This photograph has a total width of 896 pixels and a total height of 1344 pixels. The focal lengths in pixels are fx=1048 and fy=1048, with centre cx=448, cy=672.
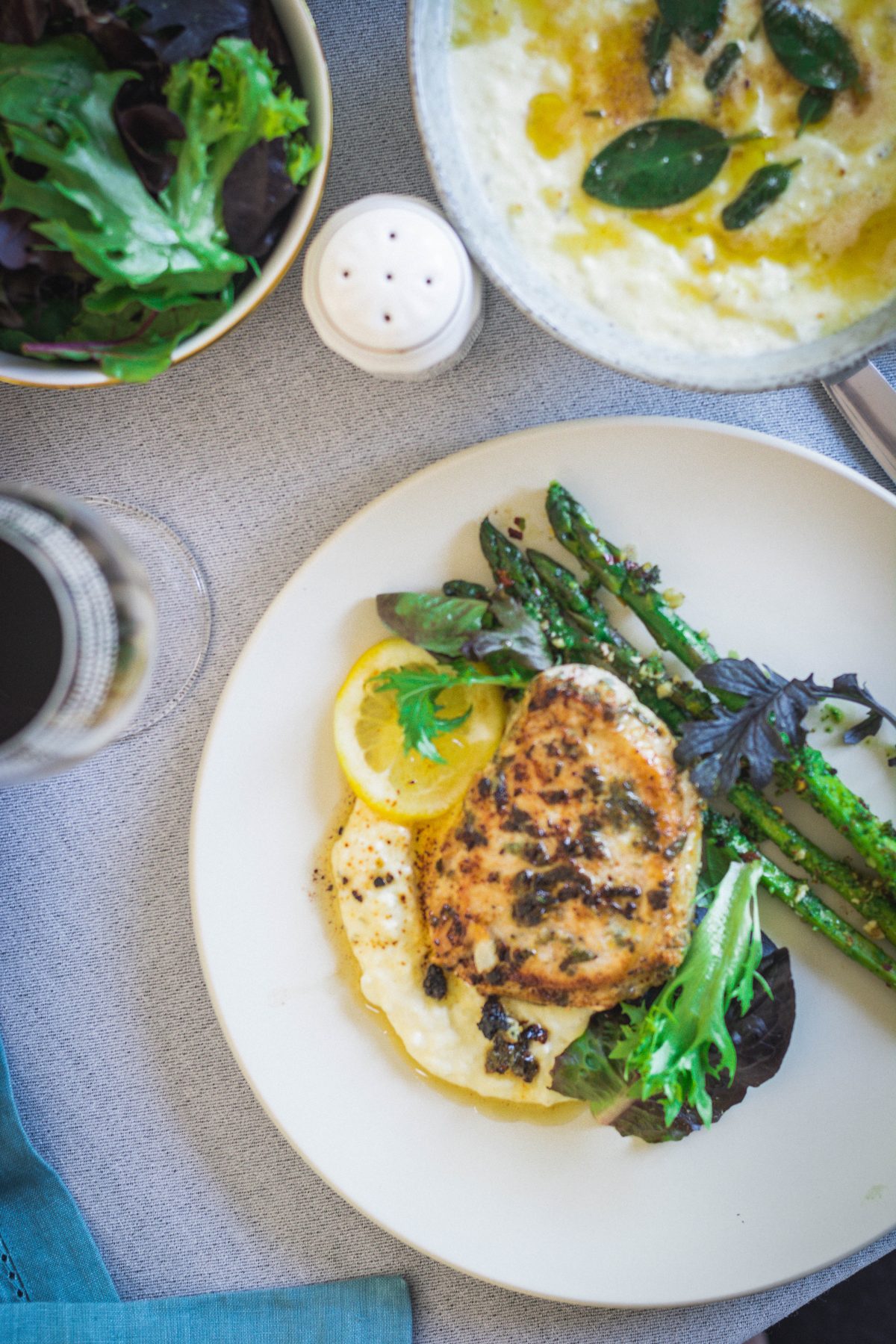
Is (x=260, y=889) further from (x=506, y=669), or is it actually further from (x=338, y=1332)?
(x=338, y=1332)

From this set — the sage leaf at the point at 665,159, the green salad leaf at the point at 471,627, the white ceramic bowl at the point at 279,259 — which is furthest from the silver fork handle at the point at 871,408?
the white ceramic bowl at the point at 279,259

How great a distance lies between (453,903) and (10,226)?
172 cm

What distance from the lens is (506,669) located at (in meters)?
2.55

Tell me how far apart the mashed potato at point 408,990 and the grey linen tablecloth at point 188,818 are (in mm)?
495

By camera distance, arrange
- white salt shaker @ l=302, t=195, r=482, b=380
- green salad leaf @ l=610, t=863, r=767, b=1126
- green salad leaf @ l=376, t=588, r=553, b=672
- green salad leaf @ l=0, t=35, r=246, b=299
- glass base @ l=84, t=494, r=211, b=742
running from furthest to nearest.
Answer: glass base @ l=84, t=494, r=211, b=742 → green salad leaf @ l=376, t=588, r=553, b=672 → green salad leaf @ l=610, t=863, r=767, b=1126 → white salt shaker @ l=302, t=195, r=482, b=380 → green salad leaf @ l=0, t=35, r=246, b=299

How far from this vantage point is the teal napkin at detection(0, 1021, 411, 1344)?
272cm

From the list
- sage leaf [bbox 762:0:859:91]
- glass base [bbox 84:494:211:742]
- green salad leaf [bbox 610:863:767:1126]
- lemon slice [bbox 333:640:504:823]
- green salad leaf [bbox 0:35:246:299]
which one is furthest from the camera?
glass base [bbox 84:494:211:742]

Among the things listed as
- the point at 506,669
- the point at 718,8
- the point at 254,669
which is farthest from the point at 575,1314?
the point at 718,8

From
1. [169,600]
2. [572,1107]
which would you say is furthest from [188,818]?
[572,1107]

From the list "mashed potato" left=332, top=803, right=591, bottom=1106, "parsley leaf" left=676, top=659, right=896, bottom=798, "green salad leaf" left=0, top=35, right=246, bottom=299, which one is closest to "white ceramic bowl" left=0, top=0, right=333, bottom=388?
"green salad leaf" left=0, top=35, right=246, bottom=299

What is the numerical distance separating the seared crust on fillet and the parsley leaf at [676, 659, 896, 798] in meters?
0.06

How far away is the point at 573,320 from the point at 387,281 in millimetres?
397

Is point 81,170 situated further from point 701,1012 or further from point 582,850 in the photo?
point 701,1012

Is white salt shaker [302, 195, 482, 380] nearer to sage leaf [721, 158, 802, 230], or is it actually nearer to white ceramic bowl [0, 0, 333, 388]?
white ceramic bowl [0, 0, 333, 388]
